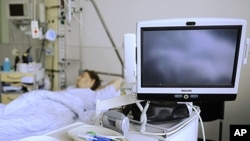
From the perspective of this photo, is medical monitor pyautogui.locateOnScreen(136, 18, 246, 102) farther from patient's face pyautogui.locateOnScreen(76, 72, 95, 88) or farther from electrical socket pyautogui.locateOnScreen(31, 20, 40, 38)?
electrical socket pyautogui.locateOnScreen(31, 20, 40, 38)

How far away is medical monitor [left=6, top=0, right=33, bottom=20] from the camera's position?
122 inches

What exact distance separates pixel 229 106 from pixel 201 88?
5.59 ft

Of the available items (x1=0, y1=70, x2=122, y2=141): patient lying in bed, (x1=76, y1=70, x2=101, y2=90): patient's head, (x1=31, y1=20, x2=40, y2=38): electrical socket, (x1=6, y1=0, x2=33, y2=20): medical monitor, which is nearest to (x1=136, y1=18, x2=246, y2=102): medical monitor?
(x1=0, y1=70, x2=122, y2=141): patient lying in bed

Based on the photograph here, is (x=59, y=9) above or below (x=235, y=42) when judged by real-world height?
above

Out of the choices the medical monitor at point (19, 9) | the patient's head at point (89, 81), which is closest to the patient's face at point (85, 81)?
the patient's head at point (89, 81)

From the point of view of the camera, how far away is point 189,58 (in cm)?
93

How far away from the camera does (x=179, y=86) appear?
0.94 metres

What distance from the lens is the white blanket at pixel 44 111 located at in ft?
5.32

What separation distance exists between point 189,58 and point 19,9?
2.81m

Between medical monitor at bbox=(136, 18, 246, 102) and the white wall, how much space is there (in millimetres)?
1577

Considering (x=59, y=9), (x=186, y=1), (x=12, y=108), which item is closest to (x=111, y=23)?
(x=59, y=9)

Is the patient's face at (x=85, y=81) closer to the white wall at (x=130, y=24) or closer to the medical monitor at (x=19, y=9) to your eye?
the white wall at (x=130, y=24)

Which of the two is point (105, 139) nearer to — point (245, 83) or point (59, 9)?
point (245, 83)

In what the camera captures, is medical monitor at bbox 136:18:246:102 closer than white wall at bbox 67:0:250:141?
Yes
